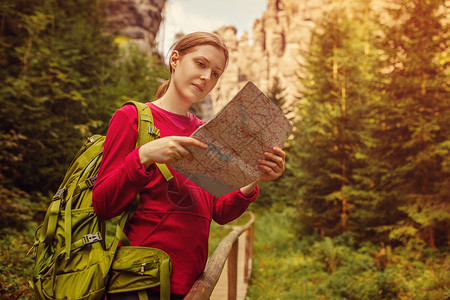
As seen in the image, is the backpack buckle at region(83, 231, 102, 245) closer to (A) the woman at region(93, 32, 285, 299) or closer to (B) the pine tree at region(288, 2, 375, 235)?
(A) the woman at region(93, 32, 285, 299)

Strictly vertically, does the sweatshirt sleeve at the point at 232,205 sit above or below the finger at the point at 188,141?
below

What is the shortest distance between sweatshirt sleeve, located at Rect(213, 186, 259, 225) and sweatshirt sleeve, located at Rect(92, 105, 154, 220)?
503 millimetres

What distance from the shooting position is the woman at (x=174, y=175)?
968 millimetres

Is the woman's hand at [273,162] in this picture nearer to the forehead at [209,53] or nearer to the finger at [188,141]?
the finger at [188,141]

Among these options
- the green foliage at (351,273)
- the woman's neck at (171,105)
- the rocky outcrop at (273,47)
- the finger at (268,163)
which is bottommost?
the green foliage at (351,273)

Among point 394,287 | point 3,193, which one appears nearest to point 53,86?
point 3,193

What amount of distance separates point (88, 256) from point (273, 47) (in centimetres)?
6398

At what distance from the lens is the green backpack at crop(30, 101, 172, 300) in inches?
39.5

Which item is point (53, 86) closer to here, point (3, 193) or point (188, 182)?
point (3, 193)

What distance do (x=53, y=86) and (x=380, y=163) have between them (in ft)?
27.0

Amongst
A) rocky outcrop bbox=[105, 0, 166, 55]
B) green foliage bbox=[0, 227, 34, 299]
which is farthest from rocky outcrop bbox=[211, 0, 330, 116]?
green foliage bbox=[0, 227, 34, 299]

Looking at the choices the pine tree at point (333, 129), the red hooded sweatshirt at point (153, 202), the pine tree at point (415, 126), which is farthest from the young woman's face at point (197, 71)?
the pine tree at point (333, 129)

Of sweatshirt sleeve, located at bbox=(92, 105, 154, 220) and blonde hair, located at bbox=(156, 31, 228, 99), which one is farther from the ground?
blonde hair, located at bbox=(156, 31, 228, 99)

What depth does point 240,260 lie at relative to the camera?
7328 millimetres
